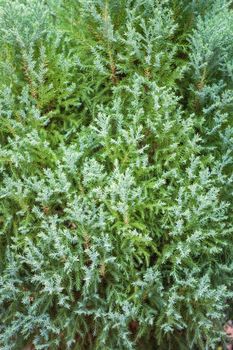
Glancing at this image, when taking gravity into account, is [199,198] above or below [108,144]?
below

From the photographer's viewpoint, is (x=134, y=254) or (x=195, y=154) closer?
(x=134, y=254)

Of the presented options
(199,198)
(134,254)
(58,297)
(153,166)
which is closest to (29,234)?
(58,297)

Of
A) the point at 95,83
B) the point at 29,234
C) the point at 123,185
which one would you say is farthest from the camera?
the point at 95,83

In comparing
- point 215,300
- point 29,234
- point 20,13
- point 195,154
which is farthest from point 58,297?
point 20,13

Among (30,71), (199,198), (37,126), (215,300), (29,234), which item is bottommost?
(215,300)

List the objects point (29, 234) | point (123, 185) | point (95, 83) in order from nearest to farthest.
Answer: point (123, 185), point (29, 234), point (95, 83)

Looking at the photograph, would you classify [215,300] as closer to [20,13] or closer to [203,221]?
[203,221]

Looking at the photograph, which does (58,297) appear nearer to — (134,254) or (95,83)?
(134,254)
